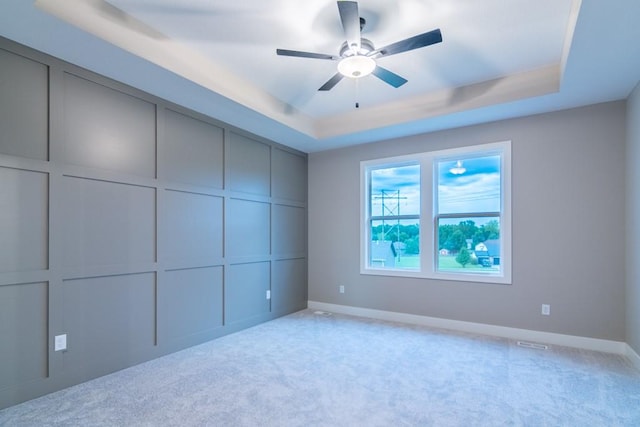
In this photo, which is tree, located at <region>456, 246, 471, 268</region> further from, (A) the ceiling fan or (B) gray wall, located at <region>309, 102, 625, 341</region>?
(A) the ceiling fan

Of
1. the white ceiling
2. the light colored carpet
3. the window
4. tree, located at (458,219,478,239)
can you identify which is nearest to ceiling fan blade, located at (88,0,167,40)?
the white ceiling

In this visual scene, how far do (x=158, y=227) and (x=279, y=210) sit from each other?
196 cm

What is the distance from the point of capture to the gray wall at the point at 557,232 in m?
3.48

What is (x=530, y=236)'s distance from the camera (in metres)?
3.87

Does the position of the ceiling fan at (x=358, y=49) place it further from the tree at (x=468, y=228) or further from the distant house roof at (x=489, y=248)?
the distant house roof at (x=489, y=248)

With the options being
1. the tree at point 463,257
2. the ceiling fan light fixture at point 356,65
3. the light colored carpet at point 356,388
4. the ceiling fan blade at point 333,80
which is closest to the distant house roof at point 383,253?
the tree at point 463,257

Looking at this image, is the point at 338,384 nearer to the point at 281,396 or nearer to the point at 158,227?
the point at 281,396

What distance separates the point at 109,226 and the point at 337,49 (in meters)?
2.56

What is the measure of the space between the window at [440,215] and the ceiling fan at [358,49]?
1.91 m

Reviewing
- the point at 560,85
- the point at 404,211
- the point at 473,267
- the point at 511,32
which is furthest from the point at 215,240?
the point at 560,85

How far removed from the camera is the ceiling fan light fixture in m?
2.57

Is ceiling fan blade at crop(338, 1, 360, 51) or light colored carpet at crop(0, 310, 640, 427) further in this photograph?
light colored carpet at crop(0, 310, 640, 427)

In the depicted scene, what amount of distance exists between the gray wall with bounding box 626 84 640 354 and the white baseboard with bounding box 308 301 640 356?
0.18m

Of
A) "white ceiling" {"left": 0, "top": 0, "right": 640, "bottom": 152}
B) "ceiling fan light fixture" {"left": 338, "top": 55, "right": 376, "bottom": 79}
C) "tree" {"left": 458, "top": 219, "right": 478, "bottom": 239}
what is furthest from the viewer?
"tree" {"left": 458, "top": 219, "right": 478, "bottom": 239}
